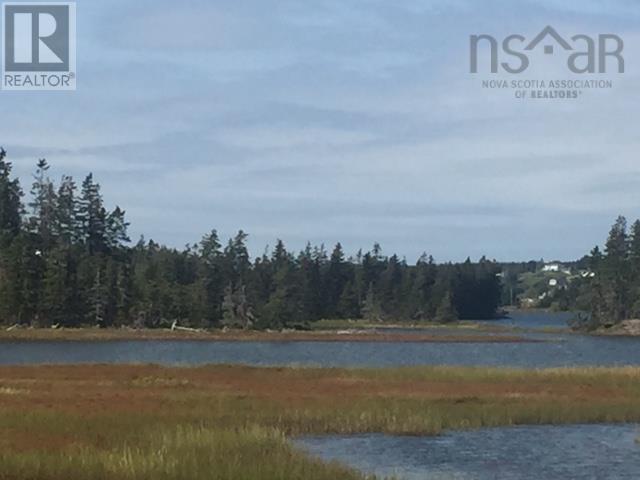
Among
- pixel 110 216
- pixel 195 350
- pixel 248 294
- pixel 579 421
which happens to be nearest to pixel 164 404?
pixel 579 421

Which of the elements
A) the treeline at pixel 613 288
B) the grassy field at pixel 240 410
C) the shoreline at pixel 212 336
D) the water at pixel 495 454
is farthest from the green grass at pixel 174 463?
the treeline at pixel 613 288

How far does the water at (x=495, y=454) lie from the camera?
30031 millimetres

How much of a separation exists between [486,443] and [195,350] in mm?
63480

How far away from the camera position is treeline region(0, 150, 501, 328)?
416 ft

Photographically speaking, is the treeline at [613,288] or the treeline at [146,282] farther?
the treeline at [613,288]

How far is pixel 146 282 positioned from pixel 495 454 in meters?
106

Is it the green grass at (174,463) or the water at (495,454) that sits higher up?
the green grass at (174,463)

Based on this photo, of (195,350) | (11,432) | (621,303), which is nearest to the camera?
(11,432)

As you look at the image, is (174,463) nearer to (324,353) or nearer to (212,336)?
(324,353)

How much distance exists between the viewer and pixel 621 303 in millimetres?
167625

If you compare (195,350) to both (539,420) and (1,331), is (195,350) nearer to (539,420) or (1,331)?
(1,331)

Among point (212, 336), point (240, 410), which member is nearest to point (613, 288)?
point (212, 336)

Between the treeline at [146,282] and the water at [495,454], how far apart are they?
94553 millimetres

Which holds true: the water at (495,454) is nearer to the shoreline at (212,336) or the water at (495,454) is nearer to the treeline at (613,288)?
the shoreline at (212,336)
